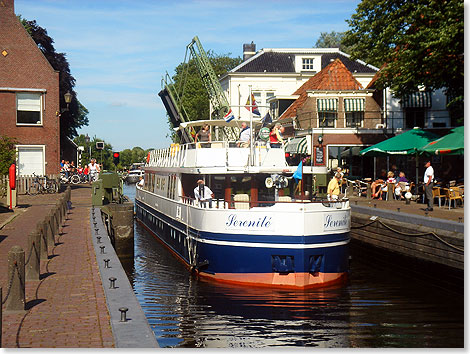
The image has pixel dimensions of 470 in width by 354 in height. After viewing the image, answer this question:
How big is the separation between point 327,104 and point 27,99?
60.9ft

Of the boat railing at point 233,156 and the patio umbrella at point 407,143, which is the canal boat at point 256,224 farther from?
the patio umbrella at point 407,143

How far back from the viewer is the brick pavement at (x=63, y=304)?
8.68 meters

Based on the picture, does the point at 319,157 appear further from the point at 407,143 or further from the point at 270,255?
the point at 270,255

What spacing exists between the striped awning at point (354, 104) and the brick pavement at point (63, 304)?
2584 cm

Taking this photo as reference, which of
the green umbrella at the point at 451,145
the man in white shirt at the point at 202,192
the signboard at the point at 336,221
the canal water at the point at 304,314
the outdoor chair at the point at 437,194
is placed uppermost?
the green umbrella at the point at 451,145

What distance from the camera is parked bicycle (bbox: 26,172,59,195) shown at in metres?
36.8

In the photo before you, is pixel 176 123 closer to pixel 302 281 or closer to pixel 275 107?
pixel 275 107

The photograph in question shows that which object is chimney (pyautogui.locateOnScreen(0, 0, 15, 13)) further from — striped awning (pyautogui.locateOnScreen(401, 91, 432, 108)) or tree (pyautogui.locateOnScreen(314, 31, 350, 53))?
tree (pyautogui.locateOnScreen(314, 31, 350, 53))

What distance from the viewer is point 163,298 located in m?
15.9

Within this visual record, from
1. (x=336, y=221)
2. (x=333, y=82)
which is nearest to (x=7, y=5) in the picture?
(x=333, y=82)

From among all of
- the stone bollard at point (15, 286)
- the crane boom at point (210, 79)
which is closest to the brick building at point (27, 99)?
the crane boom at point (210, 79)

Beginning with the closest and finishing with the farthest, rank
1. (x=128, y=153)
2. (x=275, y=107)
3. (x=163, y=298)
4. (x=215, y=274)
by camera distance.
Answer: (x=163, y=298) → (x=215, y=274) → (x=275, y=107) → (x=128, y=153)

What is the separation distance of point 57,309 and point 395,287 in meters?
10.2

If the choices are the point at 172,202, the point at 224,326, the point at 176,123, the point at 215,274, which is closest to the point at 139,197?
the point at 176,123
